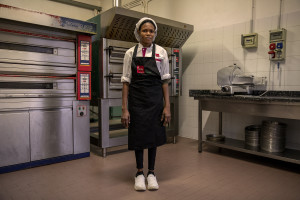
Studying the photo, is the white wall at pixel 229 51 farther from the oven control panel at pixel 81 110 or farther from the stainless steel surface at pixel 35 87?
the stainless steel surface at pixel 35 87

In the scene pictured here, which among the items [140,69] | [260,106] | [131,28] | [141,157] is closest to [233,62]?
[260,106]

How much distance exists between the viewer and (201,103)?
3232 millimetres

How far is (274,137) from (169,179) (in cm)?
135

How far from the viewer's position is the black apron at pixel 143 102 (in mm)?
1980

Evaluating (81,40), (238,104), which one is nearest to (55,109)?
(81,40)

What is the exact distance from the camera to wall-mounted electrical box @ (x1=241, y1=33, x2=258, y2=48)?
3129mm

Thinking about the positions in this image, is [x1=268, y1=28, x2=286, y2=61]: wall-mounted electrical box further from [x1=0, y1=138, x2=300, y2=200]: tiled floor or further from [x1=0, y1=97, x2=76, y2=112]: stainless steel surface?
[x1=0, y1=97, x2=76, y2=112]: stainless steel surface

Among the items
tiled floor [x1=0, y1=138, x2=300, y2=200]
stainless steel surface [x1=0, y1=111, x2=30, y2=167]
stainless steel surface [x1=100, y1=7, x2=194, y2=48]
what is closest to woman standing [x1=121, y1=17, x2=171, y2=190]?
tiled floor [x1=0, y1=138, x2=300, y2=200]

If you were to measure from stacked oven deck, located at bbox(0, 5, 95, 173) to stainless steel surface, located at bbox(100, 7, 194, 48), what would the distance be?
0.48m

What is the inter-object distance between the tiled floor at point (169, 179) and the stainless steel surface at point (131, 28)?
165 centimetres

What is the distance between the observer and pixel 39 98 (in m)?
2.61

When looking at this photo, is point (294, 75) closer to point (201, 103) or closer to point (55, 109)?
point (201, 103)

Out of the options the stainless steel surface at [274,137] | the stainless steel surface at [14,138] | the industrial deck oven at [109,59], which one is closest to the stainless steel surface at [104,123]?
the industrial deck oven at [109,59]

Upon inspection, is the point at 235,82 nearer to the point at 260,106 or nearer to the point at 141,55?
the point at 260,106
